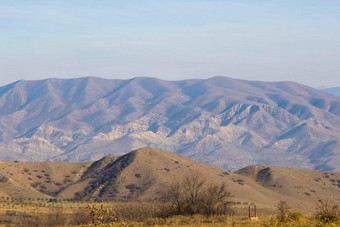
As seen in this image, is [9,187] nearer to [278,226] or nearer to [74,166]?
[74,166]

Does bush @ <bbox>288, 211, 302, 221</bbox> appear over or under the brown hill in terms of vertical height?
over

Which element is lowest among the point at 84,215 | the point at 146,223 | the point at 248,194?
the point at 248,194

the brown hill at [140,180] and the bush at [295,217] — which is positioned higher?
the bush at [295,217]

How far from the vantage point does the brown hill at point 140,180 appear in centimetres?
12644

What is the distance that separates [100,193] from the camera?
128 m

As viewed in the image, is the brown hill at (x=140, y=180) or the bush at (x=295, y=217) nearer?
the bush at (x=295, y=217)

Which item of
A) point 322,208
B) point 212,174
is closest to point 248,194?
point 212,174

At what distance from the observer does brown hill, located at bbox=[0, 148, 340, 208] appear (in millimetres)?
126438

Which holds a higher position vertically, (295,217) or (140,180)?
(295,217)

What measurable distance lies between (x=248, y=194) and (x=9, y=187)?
55.1 m

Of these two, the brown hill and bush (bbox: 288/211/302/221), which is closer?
bush (bbox: 288/211/302/221)

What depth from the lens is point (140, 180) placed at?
13350 cm

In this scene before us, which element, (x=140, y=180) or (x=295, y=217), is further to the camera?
(x=140, y=180)

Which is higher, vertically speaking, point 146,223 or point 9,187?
point 146,223
